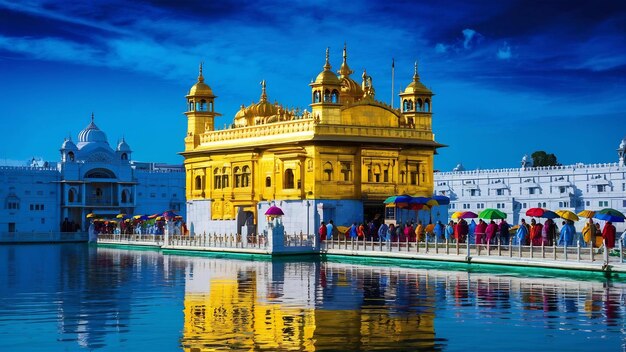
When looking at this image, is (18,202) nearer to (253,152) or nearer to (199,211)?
(199,211)

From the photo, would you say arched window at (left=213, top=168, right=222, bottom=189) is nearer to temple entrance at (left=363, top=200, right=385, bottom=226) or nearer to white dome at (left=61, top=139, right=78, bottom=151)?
temple entrance at (left=363, top=200, right=385, bottom=226)

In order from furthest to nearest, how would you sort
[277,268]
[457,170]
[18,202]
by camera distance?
1. [457,170]
2. [18,202]
3. [277,268]

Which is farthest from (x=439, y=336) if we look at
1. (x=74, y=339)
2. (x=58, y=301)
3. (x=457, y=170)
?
(x=457, y=170)

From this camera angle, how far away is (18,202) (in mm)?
74562

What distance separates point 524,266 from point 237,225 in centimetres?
1997

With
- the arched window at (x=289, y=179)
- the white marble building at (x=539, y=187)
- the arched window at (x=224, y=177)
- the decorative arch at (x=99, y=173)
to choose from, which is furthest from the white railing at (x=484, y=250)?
the decorative arch at (x=99, y=173)

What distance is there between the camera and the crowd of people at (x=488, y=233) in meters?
29.3

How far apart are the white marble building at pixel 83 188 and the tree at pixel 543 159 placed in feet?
142

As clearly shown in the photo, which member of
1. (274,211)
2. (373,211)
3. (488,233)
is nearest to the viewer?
(488,233)

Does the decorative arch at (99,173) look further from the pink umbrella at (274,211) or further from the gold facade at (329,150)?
the pink umbrella at (274,211)

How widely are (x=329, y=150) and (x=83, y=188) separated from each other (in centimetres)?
3980

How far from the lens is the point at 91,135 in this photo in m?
82.4

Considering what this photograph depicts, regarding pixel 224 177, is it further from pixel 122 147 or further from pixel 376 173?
pixel 122 147

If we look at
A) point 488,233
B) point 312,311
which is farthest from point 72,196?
point 312,311
